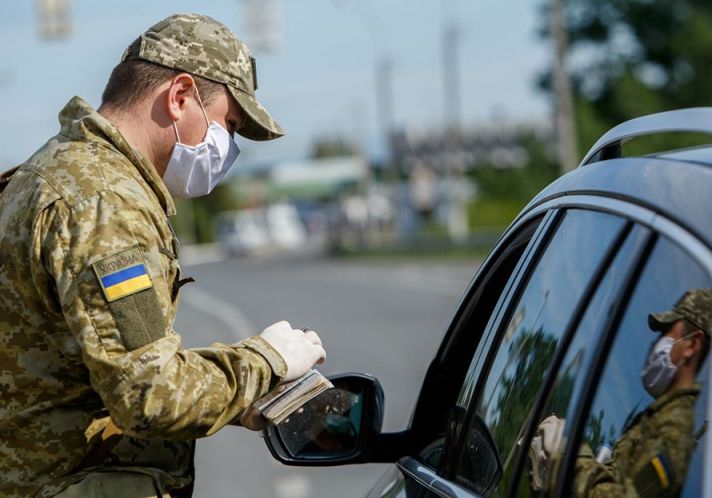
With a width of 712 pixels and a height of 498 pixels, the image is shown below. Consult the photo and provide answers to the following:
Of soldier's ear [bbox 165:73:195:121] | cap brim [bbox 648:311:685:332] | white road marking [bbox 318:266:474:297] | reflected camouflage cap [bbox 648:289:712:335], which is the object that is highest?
soldier's ear [bbox 165:73:195:121]

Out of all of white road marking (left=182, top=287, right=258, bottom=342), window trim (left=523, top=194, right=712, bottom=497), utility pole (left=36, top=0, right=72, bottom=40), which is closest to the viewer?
window trim (left=523, top=194, right=712, bottom=497)

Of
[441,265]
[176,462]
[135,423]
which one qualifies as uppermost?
[135,423]

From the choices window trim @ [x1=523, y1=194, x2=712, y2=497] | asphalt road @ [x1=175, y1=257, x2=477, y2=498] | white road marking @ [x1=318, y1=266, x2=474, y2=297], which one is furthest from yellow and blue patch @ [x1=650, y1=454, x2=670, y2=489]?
white road marking @ [x1=318, y1=266, x2=474, y2=297]

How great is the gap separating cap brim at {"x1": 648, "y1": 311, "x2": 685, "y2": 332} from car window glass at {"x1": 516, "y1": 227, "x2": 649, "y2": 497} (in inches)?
4.5

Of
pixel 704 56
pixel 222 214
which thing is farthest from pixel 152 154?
pixel 222 214

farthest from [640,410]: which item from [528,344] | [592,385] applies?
[528,344]

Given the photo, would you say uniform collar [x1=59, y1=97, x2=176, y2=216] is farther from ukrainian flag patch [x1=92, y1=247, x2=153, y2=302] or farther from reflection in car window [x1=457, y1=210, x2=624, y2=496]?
reflection in car window [x1=457, y1=210, x2=624, y2=496]

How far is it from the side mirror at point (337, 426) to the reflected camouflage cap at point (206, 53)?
0.64 m

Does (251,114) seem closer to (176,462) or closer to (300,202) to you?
(176,462)

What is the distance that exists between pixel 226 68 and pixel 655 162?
1142mm

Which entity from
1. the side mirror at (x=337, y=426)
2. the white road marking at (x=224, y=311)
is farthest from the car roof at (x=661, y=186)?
the white road marking at (x=224, y=311)

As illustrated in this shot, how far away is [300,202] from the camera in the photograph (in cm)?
12100

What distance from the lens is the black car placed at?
1.88 m

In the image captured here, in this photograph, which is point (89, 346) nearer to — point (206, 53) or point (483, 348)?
point (206, 53)
